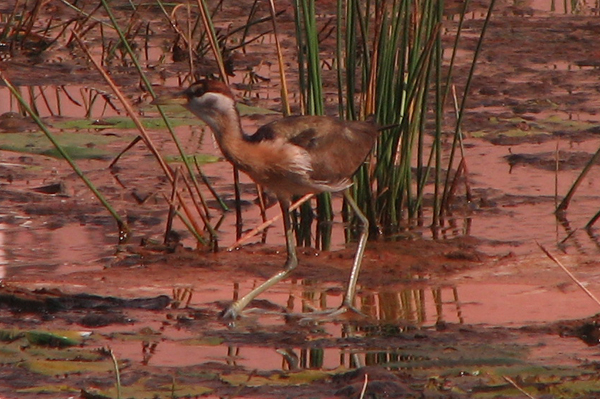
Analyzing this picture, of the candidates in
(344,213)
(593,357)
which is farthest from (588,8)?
(593,357)

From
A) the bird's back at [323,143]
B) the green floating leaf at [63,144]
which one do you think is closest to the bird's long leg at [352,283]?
the bird's back at [323,143]

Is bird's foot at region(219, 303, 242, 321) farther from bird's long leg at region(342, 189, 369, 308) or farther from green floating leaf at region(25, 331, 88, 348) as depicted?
green floating leaf at region(25, 331, 88, 348)

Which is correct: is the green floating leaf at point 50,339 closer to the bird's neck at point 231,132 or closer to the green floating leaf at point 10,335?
the green floating leaf at point 10,335

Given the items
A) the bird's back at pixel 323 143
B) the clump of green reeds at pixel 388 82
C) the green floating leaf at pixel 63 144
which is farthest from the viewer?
the green floating leaf at pixel 63 144

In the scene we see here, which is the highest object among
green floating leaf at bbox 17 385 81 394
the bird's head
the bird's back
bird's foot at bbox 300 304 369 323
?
the bird's head

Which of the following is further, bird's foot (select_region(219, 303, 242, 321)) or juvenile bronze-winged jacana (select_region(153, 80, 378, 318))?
juvenile bronze-winged jacana (select_region(153, 80, 378, 318))

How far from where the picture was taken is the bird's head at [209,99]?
5.20 metres

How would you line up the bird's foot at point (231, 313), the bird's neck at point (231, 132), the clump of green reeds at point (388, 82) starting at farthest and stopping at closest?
1. the clump of green reeds at point (388, 82)
2. the bird's neck at point (231, 132)
3. the bird's foot at point (231, 313)

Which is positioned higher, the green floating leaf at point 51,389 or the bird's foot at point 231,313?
the green floating leaf at point 51,389

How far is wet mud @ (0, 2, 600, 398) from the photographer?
13.5ft

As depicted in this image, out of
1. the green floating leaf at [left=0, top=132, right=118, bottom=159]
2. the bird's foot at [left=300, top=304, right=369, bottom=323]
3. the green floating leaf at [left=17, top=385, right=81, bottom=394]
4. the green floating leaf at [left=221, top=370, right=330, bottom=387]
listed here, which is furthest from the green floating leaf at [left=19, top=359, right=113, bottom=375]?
the green floating leaf at [left=0, top=132, right=118, bottom=159]

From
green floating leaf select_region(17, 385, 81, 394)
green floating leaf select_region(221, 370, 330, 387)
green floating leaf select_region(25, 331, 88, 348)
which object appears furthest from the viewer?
green floating leaf select_region(25, 331, 88, 348)

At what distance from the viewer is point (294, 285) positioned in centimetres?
572

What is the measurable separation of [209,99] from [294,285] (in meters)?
1.01
